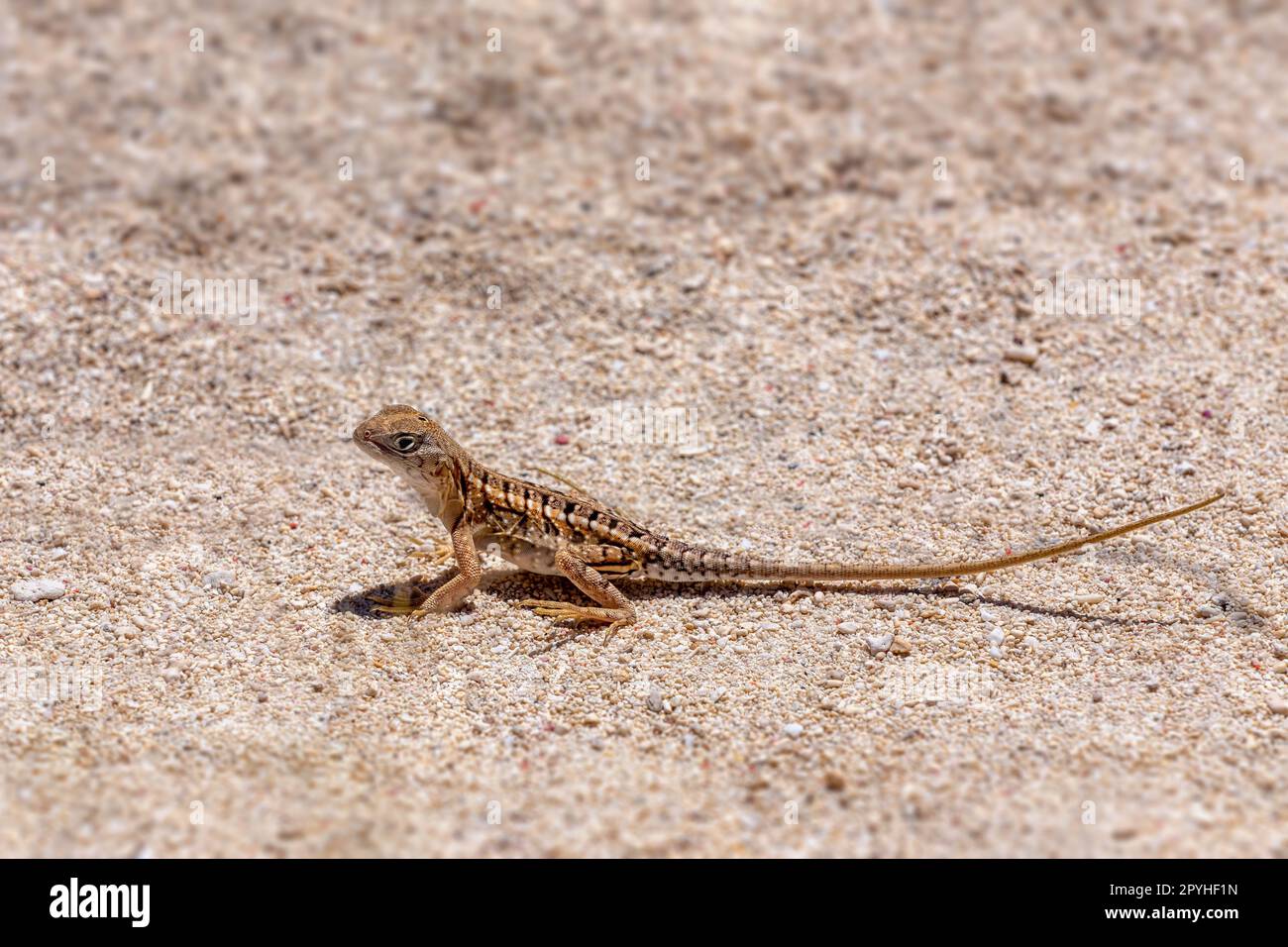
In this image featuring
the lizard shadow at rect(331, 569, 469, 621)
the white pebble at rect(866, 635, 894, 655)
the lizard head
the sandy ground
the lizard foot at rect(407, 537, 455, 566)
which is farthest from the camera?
the lizard foot at rect(407, 537, 455, 566)

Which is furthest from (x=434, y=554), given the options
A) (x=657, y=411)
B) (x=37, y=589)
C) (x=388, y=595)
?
(x=37, y=589)

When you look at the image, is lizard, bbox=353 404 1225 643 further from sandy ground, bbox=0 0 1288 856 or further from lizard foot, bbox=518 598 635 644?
sandy ground, bbox=0 0 1288 856

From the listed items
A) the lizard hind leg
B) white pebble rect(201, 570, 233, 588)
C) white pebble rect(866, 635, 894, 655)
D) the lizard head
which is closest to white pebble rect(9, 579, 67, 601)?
white pebble rect(201, 570, 233, 588)

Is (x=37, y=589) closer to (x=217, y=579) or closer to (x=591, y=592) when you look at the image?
(x=217, y=579)

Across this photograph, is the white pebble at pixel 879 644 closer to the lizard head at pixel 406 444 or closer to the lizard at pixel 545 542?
the lizard at pixel 545 542
